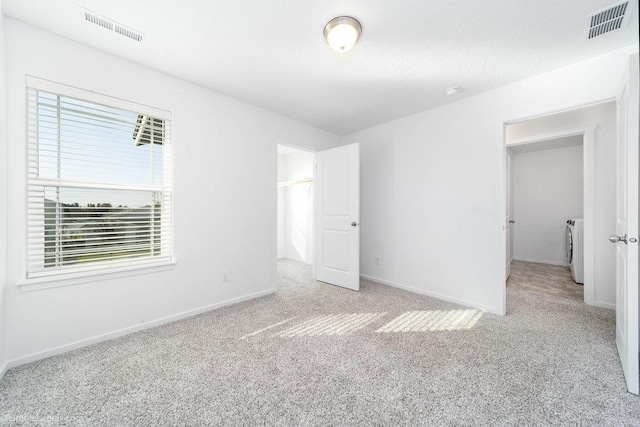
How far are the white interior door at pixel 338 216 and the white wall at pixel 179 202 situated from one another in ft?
1.71

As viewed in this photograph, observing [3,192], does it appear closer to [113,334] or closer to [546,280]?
[113,334]

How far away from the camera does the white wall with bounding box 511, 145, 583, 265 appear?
484cm

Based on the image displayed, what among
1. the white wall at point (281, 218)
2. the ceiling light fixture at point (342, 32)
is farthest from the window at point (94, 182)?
the white wall at point (281, 218)

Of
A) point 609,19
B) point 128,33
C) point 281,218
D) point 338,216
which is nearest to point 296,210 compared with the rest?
point 281,218

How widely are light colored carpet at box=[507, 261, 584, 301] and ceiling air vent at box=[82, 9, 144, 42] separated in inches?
204

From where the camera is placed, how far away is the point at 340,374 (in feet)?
5.51

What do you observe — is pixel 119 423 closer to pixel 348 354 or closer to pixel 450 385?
pixel 348 354

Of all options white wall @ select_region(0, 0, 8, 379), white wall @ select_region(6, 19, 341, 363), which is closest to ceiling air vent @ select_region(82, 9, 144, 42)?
white wall @ select_region(6, 19, 341, 363)

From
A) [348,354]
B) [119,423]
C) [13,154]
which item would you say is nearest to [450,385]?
[348,354]

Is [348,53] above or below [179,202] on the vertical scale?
above

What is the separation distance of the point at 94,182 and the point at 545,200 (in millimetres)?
7247

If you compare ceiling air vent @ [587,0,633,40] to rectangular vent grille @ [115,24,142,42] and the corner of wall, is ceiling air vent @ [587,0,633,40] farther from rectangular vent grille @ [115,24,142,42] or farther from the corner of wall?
the corner of wall

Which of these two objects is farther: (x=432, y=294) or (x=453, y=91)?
(x=432, y=294)

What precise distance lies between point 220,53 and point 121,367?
2.54 metres
